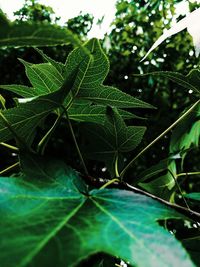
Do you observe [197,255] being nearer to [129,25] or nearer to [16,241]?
[16,241]

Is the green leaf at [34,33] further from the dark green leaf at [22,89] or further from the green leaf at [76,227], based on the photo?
the dark green leaf at [22,89]

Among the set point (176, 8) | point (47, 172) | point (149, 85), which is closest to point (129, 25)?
point (176, 8)

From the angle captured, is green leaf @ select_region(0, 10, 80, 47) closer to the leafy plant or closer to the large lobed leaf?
the leafy plant

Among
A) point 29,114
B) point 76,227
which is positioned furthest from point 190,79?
point 76,227

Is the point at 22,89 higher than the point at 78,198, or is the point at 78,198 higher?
the point at 22,89

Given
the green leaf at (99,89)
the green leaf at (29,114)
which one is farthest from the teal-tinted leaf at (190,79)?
the green leaf at (29,114)

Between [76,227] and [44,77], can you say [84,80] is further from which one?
[76,227]
